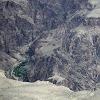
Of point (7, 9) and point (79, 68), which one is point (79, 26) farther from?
point (7, 9)

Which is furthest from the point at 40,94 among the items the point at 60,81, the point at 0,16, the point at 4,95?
the point at 0,16

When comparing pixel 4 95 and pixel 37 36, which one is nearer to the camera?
pixel 4 95

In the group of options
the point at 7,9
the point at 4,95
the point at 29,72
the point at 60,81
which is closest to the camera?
the point at 4,95

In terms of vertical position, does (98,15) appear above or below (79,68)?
above

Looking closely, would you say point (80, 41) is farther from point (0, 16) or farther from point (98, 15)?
point (0, 16)

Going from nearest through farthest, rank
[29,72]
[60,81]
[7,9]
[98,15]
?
[60,81]
[29,72]
[98,15]
[7,9]

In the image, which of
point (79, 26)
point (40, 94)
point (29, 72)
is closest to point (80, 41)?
point (79, 26)
